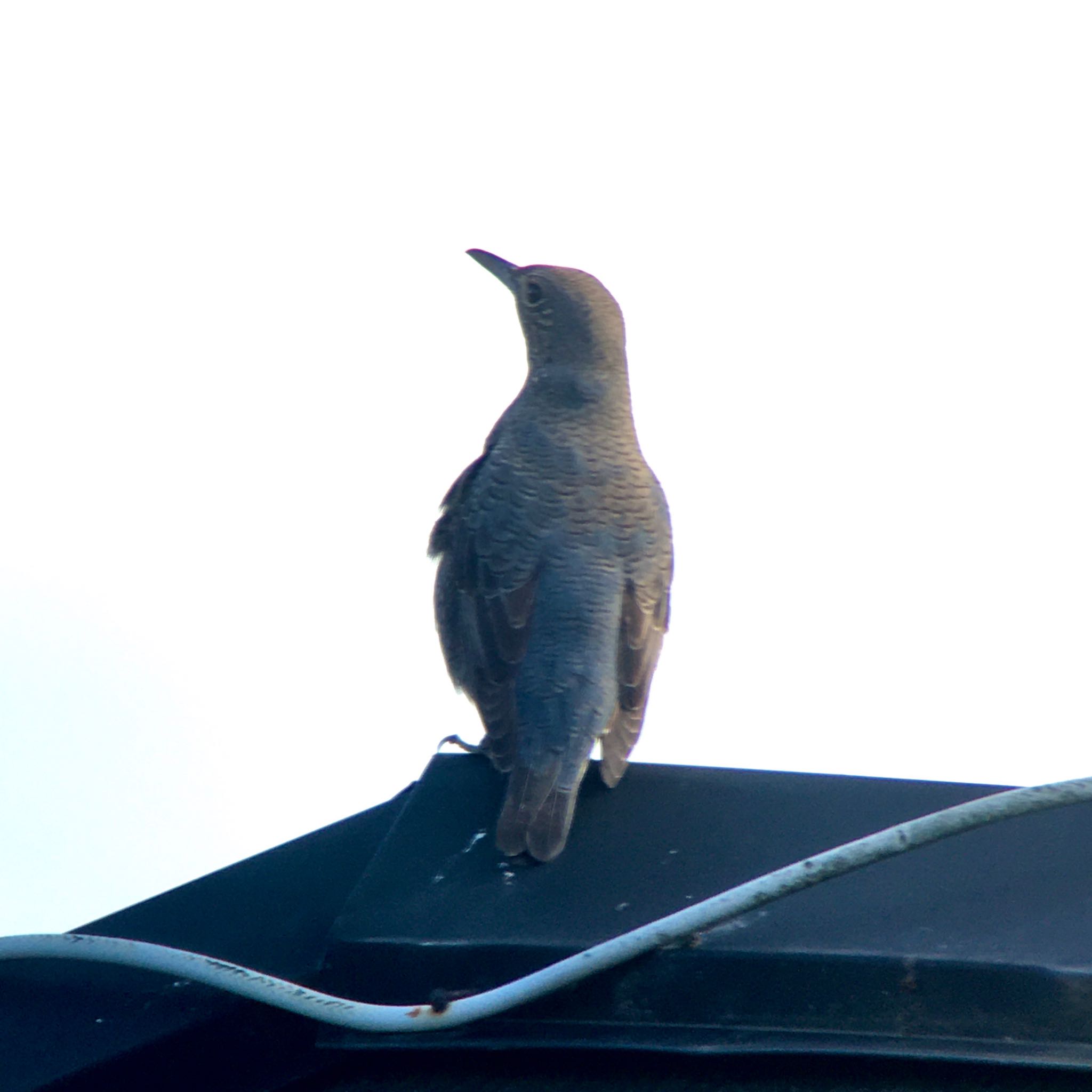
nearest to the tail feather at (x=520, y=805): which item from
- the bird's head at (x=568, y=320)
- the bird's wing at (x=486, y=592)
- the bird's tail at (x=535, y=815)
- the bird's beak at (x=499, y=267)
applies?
the bird's tail at (x=535, y=815)

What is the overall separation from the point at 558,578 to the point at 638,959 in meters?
1.79

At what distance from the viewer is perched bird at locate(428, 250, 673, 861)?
11.0 ft

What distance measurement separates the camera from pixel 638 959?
2.10 m

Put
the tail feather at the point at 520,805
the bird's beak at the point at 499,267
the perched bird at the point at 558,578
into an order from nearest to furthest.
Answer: the tail feather at the point at 520,805 < the perched bird at the point at 558,578 < the bird's beak at the point at 499,267

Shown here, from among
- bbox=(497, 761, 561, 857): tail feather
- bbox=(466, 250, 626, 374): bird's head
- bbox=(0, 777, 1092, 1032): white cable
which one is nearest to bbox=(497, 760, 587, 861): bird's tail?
bbox=(497, 761, 561, 857): tail feather

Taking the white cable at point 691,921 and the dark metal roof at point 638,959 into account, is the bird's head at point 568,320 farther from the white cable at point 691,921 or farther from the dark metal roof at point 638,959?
the white cable at point 691,921

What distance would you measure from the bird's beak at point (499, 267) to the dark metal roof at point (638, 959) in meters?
2.88

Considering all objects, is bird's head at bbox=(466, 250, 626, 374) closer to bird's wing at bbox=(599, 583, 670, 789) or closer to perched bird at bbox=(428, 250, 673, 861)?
perched bird at bbox=(428, 250, 673, 861)

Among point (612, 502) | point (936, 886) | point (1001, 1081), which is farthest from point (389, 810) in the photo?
point (612, 502)

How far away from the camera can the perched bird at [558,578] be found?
3.35m

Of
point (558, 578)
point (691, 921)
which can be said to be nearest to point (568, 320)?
point (558, 578)

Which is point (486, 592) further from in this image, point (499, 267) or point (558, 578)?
point (499, 267)

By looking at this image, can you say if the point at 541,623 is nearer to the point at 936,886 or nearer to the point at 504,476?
the point at 504,476

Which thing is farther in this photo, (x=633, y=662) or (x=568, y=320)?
(x=568, y=320)
